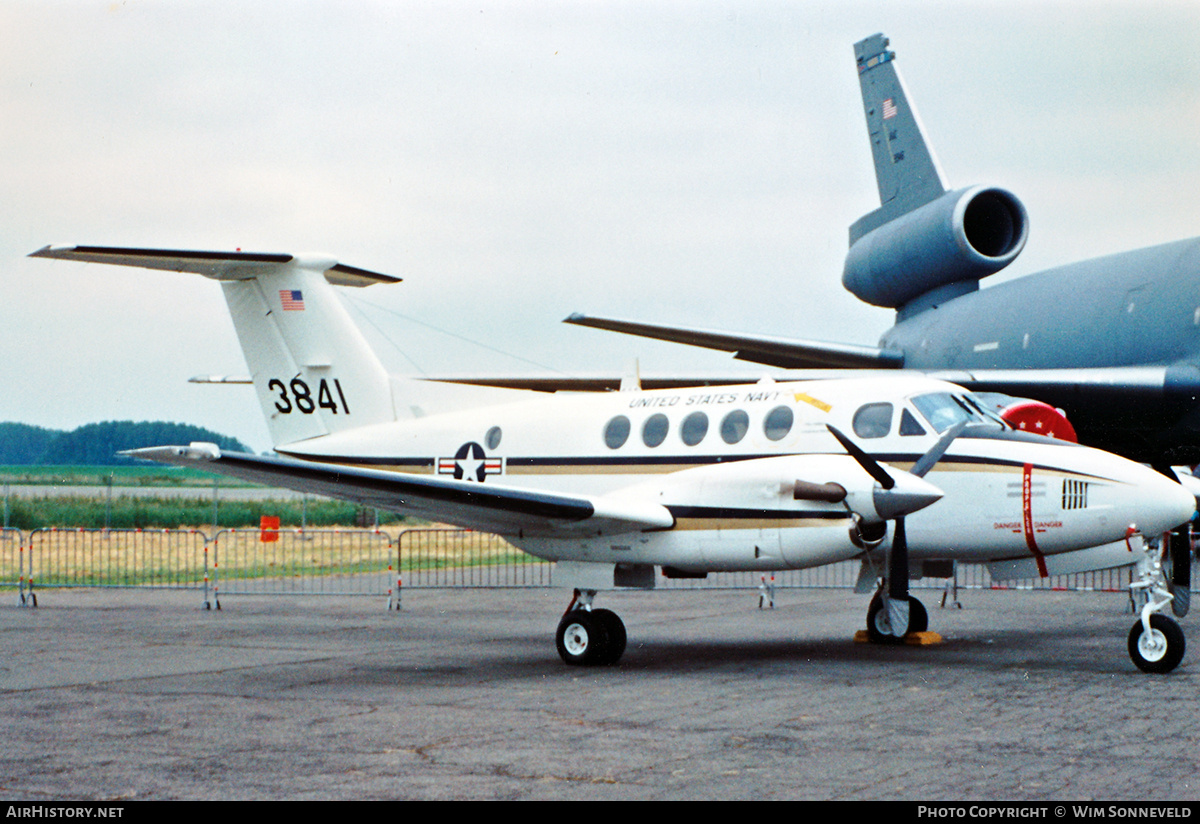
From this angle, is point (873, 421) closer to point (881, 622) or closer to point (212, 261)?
point (881, 622)

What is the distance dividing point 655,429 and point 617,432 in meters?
0.45

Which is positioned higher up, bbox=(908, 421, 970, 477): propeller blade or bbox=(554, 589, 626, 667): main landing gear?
bbox=(908, 421, 970, 477): propeller blade

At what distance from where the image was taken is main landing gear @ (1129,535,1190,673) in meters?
9.46

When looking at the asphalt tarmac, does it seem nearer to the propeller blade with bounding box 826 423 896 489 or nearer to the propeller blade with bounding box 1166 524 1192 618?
the propeller blade with bounding box 1166 524 1192 618

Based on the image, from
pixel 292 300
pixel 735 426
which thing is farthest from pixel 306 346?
pixel 735 426

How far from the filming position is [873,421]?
10914 millimetres

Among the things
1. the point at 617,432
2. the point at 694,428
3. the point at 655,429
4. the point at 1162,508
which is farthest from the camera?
the point at 617,432

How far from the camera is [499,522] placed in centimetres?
1116

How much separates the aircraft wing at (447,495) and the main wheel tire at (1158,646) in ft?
13.0

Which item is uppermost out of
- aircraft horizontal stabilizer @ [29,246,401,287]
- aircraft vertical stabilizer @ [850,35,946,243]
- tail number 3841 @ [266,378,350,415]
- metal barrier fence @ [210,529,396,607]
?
aircraft vertical stabilizer @ [850,35,946,243]

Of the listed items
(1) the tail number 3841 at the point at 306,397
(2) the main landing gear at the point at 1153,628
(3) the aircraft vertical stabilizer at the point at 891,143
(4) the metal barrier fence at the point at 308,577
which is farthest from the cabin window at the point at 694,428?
(3) the aircraft vertical stabilizer at the point at 891,143

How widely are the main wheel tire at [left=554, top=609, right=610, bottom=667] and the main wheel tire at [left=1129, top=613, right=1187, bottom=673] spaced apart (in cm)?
443

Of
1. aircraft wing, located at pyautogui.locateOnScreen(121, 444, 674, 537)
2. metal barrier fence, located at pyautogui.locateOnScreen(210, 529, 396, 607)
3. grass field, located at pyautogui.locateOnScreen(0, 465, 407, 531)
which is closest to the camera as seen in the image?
aircraft wing, located at pyautogui.locateOnScreen(121, 444, 674, 537)

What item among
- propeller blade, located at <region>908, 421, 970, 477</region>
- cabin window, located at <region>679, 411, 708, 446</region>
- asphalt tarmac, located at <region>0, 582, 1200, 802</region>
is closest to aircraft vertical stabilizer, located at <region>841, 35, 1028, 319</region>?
asphalt tarmac, located at <region>0, 582, 1200, 802</region>
